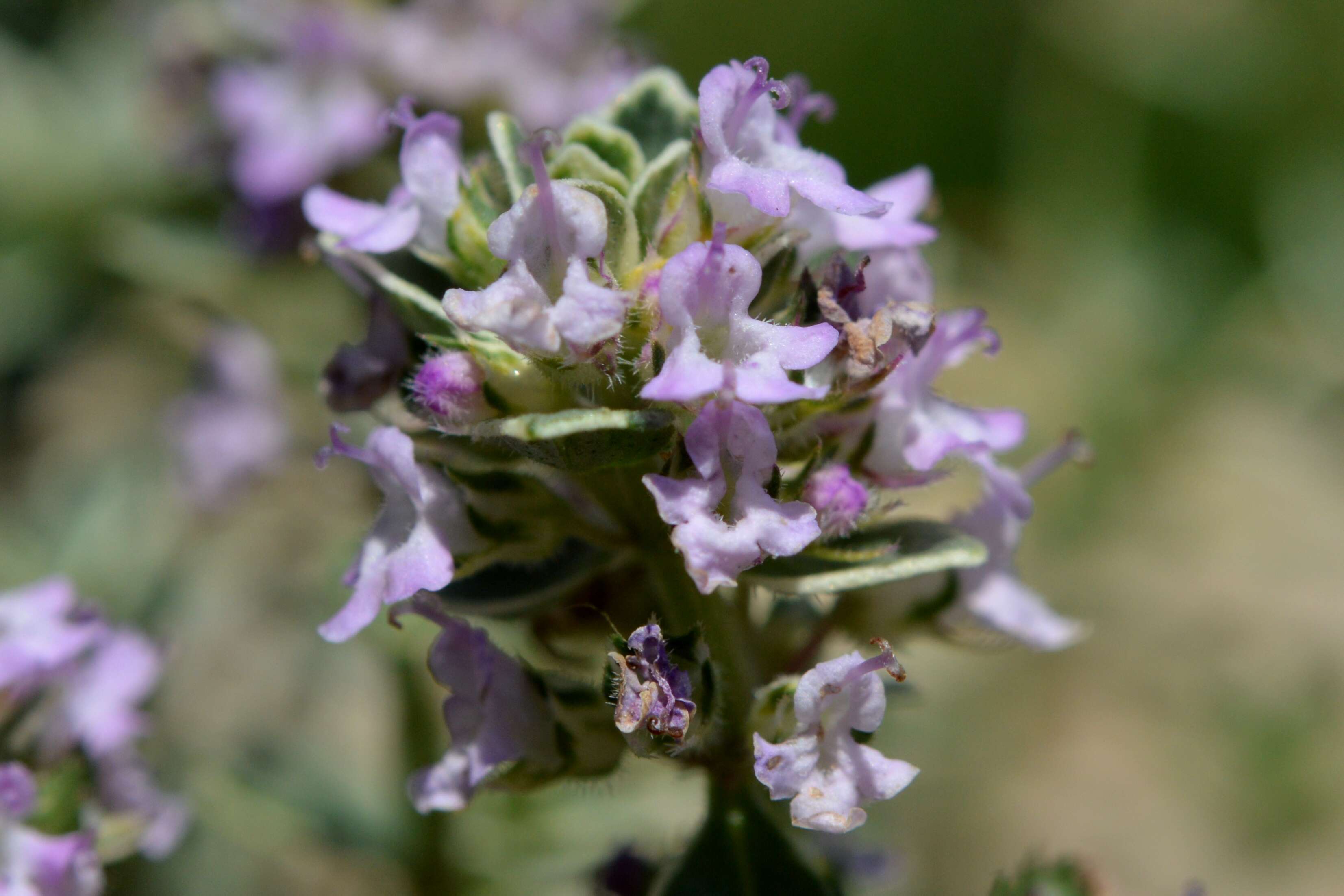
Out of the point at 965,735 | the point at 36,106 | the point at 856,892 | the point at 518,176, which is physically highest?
the point at 518,176

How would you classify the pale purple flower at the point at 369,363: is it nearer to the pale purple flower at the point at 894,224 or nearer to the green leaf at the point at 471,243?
the green leaf at the point at 471,243

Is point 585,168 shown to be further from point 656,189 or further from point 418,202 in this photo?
point 418,202

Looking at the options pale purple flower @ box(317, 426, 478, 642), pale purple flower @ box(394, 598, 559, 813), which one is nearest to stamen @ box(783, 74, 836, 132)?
pale purple flower @ box(317, 426, 478, 642)

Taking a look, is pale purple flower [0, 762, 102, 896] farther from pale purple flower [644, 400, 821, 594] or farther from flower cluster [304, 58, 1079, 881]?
pale purple flower [644, 400, 821, 594]

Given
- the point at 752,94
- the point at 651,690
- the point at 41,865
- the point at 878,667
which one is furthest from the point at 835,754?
the point at 41,865

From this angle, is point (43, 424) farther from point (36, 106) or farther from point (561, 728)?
point (561, 728)

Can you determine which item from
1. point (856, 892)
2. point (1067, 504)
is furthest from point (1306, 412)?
point (856, 892)

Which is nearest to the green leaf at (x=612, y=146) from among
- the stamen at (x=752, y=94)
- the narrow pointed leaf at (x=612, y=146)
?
the narrow pointed leaf at (x=612, y=146)
